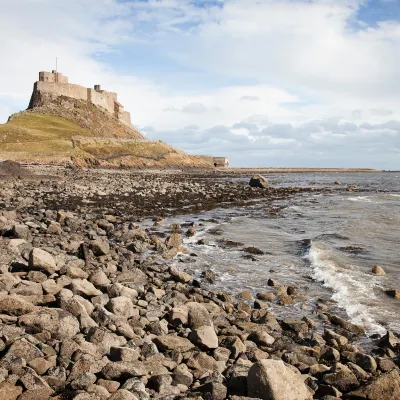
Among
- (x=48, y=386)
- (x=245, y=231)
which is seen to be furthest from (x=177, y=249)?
(x=48, y=386)

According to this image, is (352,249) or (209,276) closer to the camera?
(209,276)

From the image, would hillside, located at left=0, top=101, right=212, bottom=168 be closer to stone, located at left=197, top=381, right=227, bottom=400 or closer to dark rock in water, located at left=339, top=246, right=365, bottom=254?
dark rock in water, located at left=339, top=246, right=365, bottom=254

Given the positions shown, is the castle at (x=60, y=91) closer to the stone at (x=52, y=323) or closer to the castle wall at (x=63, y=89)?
the castle wall at (x=63, y=89)

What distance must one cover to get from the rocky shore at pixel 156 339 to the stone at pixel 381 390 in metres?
0.01

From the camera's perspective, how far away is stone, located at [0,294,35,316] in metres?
7.11

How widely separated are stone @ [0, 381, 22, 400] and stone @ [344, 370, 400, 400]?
4642 mm

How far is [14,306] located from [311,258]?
39.9 ft

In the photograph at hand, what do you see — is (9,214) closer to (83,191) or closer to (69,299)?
(69,299)

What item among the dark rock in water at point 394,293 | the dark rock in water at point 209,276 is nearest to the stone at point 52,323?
the dark rock in water at point 209,276

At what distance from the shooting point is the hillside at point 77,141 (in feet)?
251

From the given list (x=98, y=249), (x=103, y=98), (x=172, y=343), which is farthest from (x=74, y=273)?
(x=103, y=98)

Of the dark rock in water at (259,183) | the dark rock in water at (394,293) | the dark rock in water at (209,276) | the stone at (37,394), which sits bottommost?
the dark rock in water at (209,276)

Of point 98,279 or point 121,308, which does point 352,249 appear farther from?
point 121,308

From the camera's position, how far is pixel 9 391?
16.6 feet
